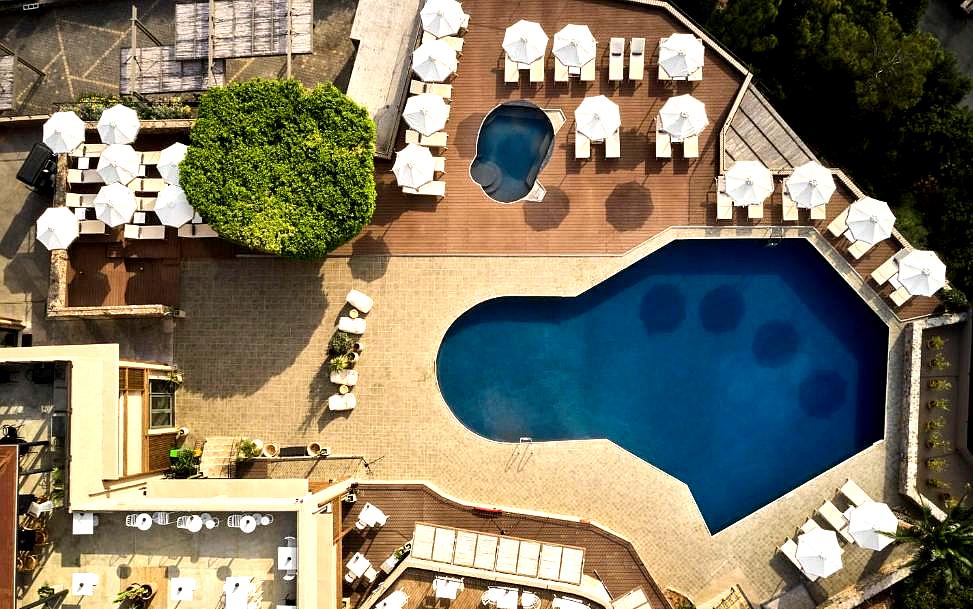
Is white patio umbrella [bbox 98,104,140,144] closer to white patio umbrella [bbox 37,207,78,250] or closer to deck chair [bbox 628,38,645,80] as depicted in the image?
white patio umbrella [bbox 37,207,78,250]

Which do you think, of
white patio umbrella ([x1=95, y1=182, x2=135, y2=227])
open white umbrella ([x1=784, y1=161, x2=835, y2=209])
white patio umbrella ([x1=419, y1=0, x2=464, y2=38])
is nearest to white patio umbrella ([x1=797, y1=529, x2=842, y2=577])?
open white umbrella ([x1=784, y1=161, x2=835, y2=209])

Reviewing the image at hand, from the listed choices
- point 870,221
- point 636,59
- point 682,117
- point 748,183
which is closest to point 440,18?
point 636,59

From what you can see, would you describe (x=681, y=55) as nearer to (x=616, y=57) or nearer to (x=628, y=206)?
(x=616, y=57)

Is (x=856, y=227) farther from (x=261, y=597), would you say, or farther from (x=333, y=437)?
(x=261, y=597)

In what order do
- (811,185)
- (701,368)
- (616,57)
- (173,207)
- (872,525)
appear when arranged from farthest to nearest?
1. (701,368)
2. (616,57)
3. (173,207)
4. (811,185)
5. (872,525)

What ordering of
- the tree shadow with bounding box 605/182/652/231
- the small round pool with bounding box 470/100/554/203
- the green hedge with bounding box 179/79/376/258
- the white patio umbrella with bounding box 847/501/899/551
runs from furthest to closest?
the small round pool with bounding box 470/100/554/203 → the tree shadow with bounding box 605/182/652/231 → the white patio umbrella with bounding box 847/501/899/551 → the green hedge with bounding box 179/79/376/258

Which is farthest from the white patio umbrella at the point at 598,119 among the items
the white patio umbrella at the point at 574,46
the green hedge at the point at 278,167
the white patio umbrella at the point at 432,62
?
the green hedge at the point at 278,167
